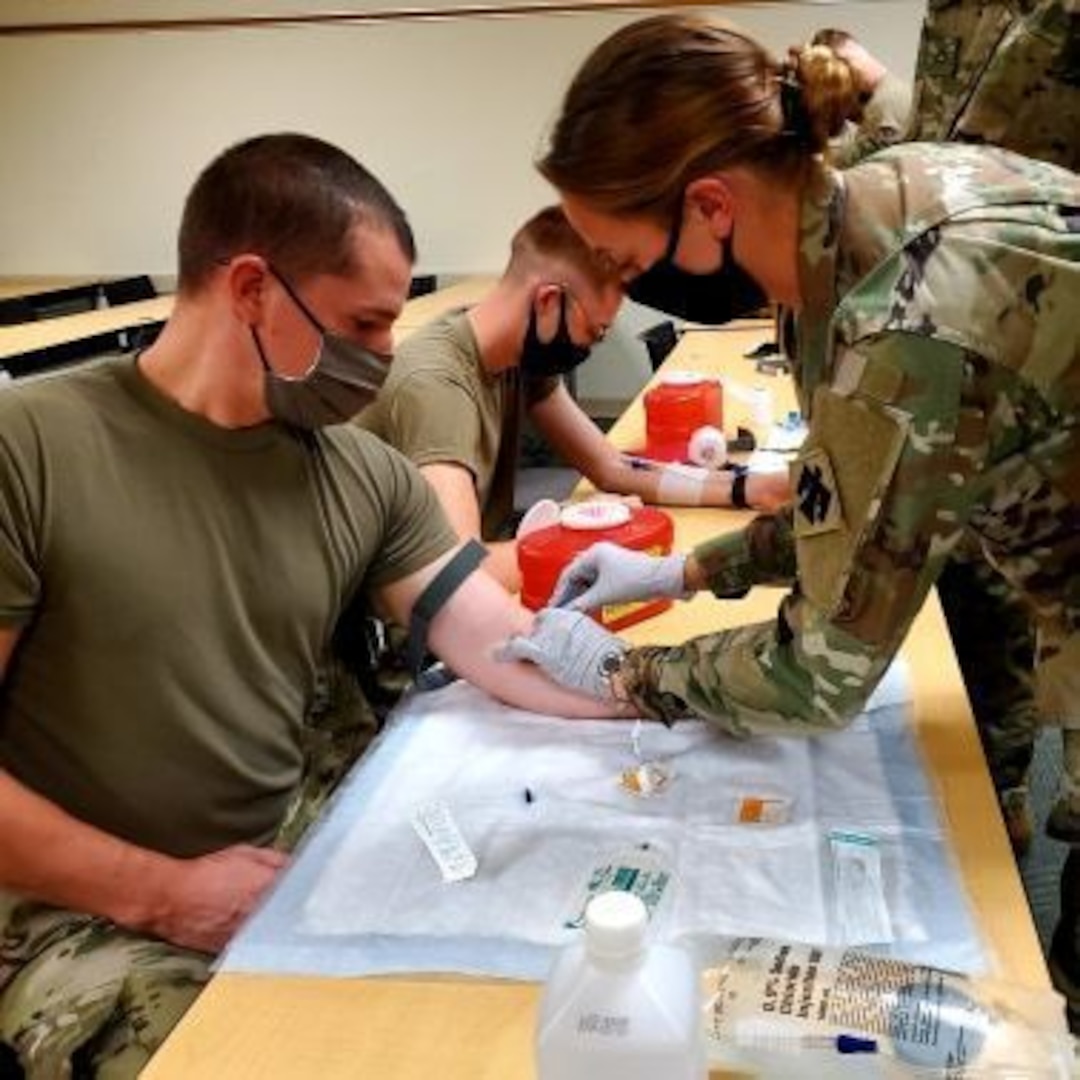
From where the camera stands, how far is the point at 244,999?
0.93 m

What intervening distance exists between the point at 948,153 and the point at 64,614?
0.99m

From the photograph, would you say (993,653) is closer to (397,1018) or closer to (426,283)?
(397,1018)

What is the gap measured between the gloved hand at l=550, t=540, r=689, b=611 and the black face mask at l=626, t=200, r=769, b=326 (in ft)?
1.15

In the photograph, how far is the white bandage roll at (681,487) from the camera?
86.0 inches

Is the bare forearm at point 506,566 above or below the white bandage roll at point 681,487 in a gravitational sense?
above

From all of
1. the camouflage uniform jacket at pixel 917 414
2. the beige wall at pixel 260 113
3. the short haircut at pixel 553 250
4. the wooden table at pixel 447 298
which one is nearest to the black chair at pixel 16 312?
the beige wall at pixel 260 113

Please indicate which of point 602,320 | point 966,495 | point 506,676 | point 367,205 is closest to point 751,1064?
point 966,495

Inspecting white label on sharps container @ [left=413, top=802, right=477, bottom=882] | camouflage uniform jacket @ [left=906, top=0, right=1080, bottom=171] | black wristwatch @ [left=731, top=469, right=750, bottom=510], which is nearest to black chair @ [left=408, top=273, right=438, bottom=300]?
black wristwatch @ [left=731, top=469, right=750, bottom=510]

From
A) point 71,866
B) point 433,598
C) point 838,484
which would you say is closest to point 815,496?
point 838,484

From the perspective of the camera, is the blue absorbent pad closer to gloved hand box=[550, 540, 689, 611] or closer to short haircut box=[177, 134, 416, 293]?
gloved hand box=[550, 540, 689, 611]

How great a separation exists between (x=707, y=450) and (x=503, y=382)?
427 mm

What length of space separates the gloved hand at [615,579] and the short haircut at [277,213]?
487 millimetres

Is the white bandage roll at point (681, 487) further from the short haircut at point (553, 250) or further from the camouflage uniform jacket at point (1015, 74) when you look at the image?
the camouflage uniform jacket at point (1015, 74)

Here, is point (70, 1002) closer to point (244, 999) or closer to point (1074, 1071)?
point (244, 999)
